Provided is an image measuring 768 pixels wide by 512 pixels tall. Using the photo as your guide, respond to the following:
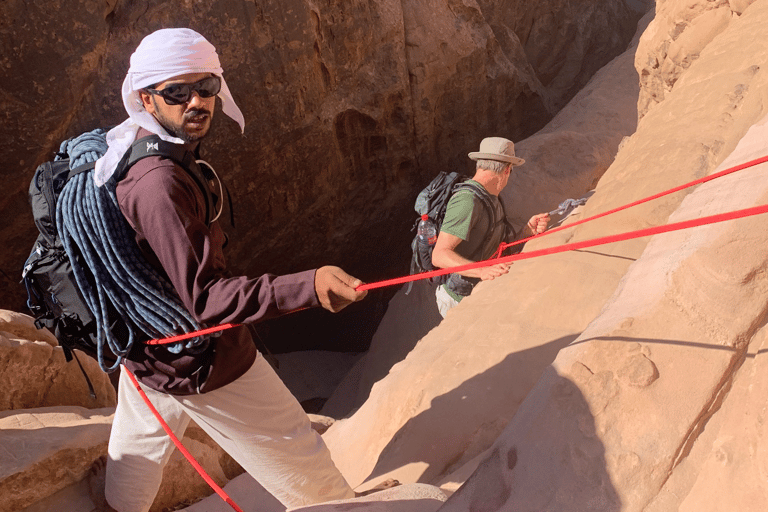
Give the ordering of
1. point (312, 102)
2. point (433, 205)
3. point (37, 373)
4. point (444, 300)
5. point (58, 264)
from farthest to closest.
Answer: point (312, 102), point (444, 300), point (433, 205), point (37, 373), point (58, 264)

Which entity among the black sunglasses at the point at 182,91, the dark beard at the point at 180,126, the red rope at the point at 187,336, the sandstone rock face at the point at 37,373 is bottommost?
the sandstone rock face at the point at 37,373

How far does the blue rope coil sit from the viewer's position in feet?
6.15

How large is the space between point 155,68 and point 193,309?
31.4 inches

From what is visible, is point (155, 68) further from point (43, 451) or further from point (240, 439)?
point (43, 451)

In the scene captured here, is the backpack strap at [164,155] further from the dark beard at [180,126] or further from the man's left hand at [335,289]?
the man's left hand at [335,289]

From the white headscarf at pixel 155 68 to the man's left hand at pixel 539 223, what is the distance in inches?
109

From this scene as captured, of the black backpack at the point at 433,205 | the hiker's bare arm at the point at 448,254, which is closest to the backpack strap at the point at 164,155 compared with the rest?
the hiker's bare arm at the point at 448,254

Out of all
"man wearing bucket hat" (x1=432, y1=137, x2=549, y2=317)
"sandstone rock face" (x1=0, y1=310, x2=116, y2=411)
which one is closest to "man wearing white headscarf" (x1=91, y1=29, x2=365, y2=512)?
"sandstone rock face" (x1=0, y1=310, x2=116, y2=411)

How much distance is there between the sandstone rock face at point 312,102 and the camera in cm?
426

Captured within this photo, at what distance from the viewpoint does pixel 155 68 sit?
1910mm

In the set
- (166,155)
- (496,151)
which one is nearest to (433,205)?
(496,151)

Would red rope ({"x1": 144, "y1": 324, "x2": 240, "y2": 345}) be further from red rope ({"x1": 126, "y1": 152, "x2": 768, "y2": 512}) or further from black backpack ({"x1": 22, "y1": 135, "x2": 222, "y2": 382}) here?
black backpack ({"x1": 22, "y1": 135, "x2": 222, "y2": 382})

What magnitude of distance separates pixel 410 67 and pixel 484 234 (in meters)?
2.88

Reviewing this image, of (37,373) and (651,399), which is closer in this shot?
(651,399)
